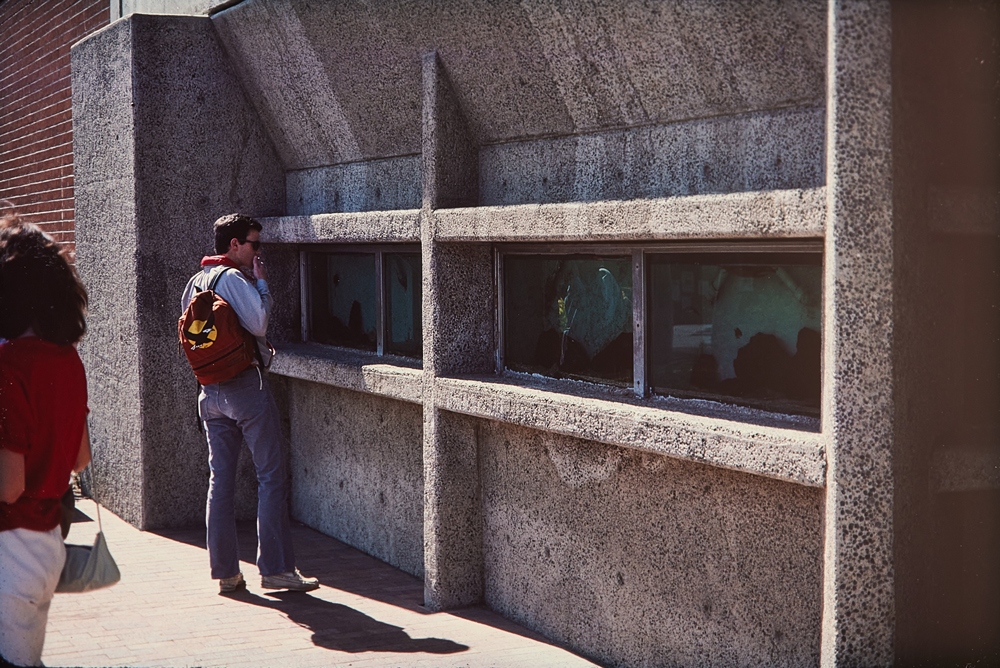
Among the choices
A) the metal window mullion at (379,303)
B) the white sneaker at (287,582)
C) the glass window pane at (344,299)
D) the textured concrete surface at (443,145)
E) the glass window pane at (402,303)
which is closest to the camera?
the textured concrete surface at (443,145)

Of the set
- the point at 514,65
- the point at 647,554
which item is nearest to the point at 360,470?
the point at 647,554

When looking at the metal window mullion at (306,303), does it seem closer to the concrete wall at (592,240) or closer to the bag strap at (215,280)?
the concrete wall at (592,240)

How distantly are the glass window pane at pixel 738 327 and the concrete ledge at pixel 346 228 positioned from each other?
1702mm

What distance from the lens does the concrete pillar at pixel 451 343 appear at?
571 centimetres

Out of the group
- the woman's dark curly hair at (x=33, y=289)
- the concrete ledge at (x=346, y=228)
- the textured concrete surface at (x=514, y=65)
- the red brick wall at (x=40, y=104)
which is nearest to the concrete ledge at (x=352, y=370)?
the concrete ledge at (x=346, y=228)

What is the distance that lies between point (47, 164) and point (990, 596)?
32.2ft

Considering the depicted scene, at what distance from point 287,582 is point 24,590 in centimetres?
286

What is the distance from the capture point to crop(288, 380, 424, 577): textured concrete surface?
6602mm

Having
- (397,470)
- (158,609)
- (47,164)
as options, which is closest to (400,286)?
(397,470)

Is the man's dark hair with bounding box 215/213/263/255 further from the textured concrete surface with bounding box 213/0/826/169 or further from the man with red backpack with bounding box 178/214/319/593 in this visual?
the textured concrete surface with bounding box 213/0/826/169

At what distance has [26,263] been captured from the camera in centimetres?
357

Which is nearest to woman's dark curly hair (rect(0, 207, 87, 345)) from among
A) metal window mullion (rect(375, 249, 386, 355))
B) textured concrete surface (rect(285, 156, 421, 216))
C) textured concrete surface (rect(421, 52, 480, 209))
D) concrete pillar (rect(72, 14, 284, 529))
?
textured concrete surface (rect(421, 52, 480, 209))

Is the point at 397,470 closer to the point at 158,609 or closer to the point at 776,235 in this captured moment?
the point at 158,609

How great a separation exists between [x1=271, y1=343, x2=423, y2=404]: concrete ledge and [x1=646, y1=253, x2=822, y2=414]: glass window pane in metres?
1.68
